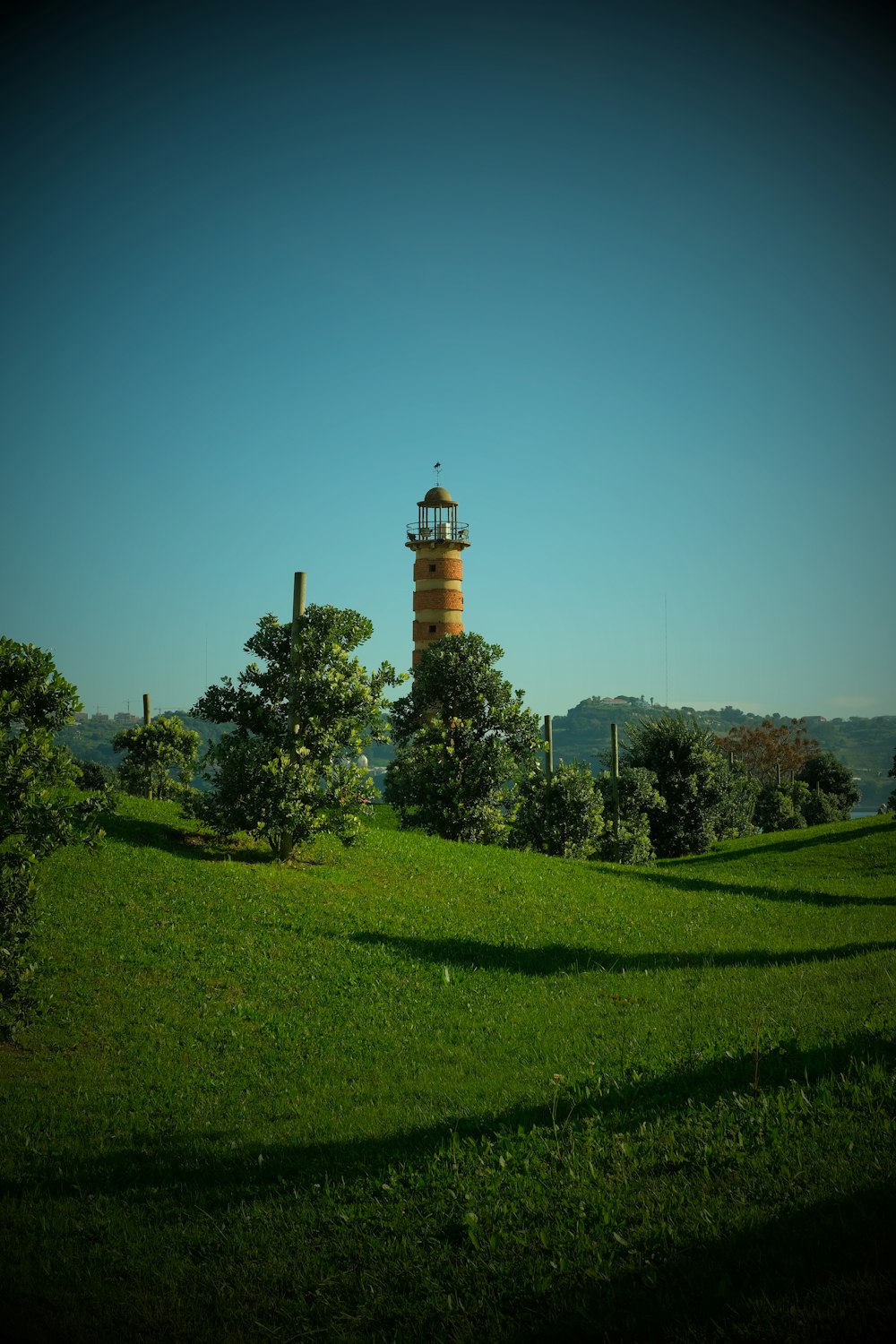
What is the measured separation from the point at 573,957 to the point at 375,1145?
11869 millimetres

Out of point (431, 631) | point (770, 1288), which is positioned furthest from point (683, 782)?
point (770, 1288)

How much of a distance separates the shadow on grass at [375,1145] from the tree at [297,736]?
Result: 1393 cm

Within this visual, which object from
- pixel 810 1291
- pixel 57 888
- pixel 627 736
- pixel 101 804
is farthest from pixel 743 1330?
pixel 627 736

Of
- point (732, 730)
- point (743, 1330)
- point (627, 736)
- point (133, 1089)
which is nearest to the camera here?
point (743, 1330)

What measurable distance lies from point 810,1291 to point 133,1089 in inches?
370

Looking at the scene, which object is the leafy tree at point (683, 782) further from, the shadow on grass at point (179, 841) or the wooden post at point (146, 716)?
the shadow on grass at point (179, 841)

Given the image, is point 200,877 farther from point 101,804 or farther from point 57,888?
point 101,804

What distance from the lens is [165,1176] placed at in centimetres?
909

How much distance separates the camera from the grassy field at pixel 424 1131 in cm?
629

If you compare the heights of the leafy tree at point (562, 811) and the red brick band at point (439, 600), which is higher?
the red brick band at point (439, 600)

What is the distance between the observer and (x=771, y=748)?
13225cm

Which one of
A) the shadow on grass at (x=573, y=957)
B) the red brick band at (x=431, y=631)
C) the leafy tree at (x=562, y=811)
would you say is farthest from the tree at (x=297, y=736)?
the red brick band at (x=431, y=631)

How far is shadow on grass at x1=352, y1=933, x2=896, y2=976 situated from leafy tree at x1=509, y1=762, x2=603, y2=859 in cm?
2491

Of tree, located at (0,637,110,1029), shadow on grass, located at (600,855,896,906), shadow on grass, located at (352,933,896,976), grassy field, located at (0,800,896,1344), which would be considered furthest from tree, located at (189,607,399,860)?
shadow on grass, located at (600,855,896,906)
